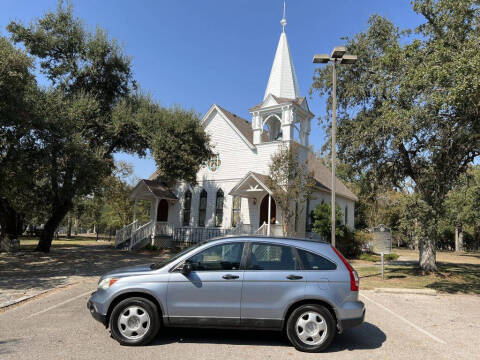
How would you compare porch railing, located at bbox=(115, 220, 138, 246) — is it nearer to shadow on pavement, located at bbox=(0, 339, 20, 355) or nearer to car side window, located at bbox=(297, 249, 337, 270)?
shadow on pavement, located at bbox=(0, 339, 20, 355)

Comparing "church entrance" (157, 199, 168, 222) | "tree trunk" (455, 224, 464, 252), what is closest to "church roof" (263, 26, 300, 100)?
"church entrance" (157, 199, 168, 222)

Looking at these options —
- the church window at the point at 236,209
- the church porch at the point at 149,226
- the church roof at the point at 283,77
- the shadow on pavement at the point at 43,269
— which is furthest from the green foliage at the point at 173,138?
the church roof at the point at 283,77

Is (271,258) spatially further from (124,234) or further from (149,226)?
(124,234)

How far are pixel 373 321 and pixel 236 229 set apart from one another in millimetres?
14064

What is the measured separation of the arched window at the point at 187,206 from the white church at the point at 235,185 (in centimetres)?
4

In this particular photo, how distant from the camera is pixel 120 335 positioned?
17.0 feet

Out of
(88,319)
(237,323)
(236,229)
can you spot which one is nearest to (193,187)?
(236,229)

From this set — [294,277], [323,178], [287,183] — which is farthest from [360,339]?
[323,178]

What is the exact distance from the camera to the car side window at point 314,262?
541 cm

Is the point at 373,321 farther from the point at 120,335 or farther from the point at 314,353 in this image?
the point at 120,335

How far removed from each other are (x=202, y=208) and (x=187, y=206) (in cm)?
145

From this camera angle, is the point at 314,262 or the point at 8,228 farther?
the point at 8,228

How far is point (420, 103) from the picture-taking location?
1122cm

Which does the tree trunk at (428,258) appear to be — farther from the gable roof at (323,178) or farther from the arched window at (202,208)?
the arched window at (202,208)
